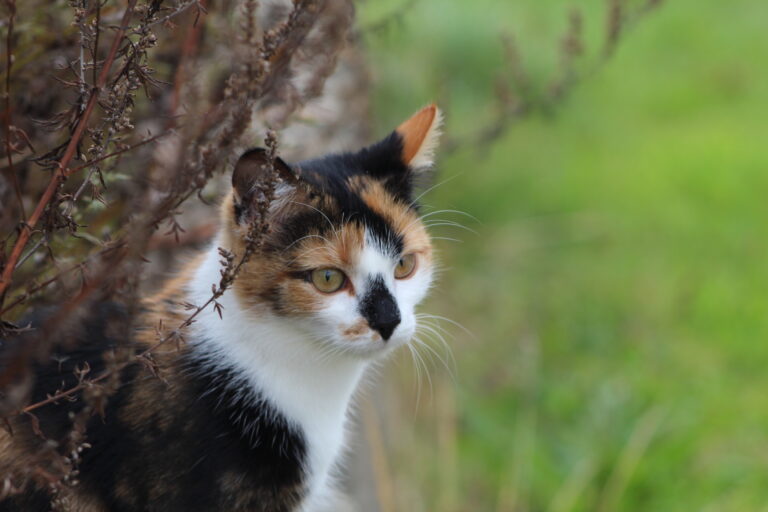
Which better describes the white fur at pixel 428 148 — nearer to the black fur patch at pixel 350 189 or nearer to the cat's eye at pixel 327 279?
the black fur patch at pixel 350 189

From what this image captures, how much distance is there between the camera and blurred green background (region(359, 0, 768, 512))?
3.40m

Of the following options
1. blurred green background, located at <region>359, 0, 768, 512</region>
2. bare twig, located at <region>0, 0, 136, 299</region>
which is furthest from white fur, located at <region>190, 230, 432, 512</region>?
blurred green background, located at <region>359, 0, 768, 512</region>

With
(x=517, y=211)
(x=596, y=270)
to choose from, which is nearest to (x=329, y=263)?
(x=596, y=270)

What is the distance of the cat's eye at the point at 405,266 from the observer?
7.11ft

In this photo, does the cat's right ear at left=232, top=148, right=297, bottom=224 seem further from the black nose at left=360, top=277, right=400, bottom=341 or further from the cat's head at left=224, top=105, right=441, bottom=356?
the black nose at left=360, top=277, right=400, bottom=341

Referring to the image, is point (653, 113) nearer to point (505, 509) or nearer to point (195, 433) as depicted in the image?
point (505, 509)

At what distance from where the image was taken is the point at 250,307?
80.9 inches

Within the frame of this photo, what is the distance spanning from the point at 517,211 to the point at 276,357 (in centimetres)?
323

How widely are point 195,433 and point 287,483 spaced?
24 cm

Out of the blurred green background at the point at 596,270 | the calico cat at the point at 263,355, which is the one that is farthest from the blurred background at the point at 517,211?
the calico cat at the point at 263,355

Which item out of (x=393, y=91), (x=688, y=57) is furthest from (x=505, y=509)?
(x=688, y=57)

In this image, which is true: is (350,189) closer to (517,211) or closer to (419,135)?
(419,135)

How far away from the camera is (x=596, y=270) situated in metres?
4.87

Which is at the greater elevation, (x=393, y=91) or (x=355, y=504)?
(x=393, y=91)
